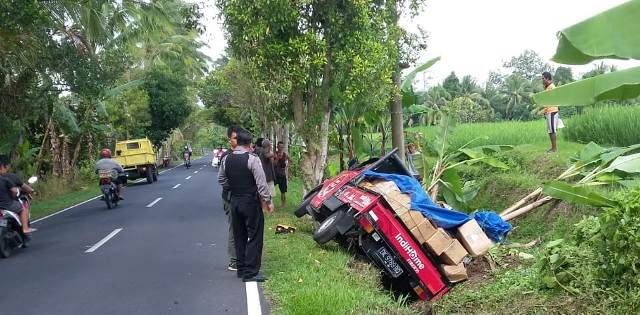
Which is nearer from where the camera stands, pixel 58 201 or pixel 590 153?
pixel 590 153

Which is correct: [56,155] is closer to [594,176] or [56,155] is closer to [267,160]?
[267,160]

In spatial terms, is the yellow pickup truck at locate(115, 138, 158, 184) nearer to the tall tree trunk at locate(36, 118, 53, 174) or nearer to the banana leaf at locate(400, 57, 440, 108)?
the tall tree trunk at locate(36, 118, 53, 174)

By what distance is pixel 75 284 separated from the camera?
768 cm

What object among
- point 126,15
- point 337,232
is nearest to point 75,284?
point 337,232

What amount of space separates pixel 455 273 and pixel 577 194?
1.92m

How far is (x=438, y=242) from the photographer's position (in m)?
7.62

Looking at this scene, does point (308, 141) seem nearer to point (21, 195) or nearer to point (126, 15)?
point (21, 195)

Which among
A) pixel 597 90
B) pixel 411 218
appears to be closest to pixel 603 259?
pixel 597 90

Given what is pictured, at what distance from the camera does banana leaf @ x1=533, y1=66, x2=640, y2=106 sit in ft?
15.6

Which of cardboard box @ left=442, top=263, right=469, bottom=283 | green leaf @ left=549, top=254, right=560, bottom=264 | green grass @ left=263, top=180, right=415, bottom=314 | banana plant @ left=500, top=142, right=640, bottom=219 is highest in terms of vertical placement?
banana plant @ left=500, top=142, right=640, bottom=219

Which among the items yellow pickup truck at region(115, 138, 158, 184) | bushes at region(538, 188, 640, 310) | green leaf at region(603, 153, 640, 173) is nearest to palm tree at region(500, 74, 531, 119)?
yellow pickup truck at region(115, 138, 158, 184)

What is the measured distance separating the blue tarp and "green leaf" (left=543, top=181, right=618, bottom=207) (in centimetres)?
157

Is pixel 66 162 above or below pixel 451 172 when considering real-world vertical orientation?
above

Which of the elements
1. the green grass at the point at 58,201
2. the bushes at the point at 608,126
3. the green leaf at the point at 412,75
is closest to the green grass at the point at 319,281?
the green leaf at the point at 412,75
